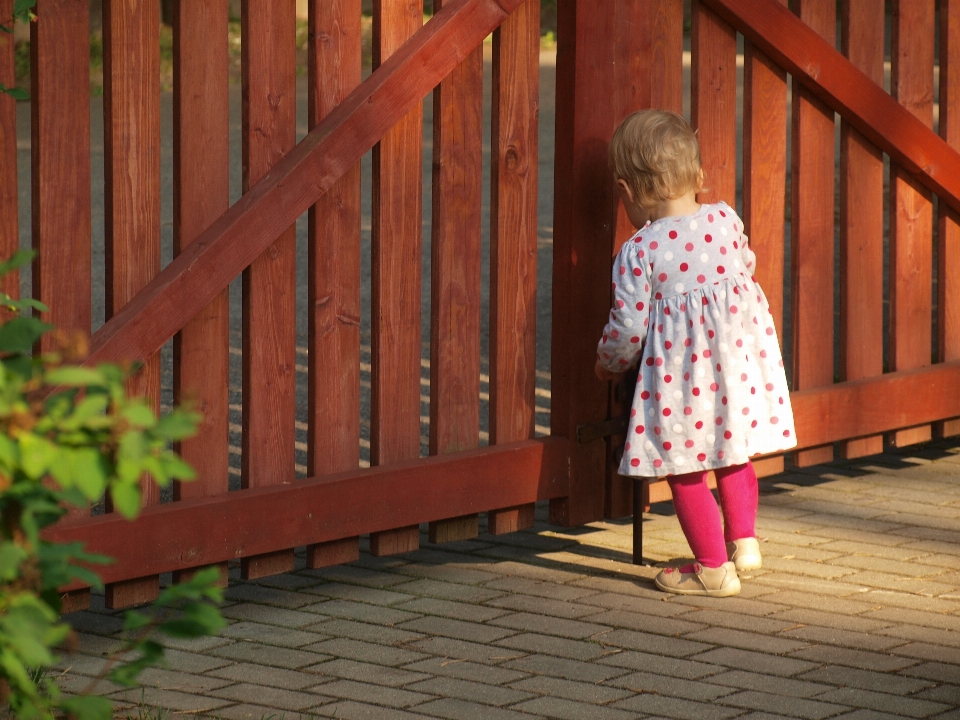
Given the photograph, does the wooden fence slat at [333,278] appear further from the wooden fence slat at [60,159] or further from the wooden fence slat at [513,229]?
the wooden fence slat at [60,159]

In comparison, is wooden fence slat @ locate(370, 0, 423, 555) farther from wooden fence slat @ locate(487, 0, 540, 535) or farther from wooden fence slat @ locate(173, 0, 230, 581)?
wooden fence slat @ locate(173, 0, 230, 581)

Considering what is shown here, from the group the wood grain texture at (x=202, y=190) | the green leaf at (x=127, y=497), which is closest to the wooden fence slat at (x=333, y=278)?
the wood grain texture at (x=202, y=190)

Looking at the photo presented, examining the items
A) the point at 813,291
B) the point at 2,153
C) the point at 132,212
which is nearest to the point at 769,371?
the point at 813,291

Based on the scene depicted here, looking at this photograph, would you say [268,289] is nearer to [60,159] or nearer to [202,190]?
[202,190]

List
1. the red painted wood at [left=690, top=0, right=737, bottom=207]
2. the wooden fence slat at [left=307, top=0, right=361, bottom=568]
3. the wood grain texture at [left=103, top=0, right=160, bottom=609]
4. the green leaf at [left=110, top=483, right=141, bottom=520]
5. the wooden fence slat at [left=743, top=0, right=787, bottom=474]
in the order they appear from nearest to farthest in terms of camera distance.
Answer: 1. the green leaf at [left=110, top=483, right=141, bottom=520]
2. the wood grain texture at [left=103, top=0, right=160, bottom=609]
3. the wooden fence slat at [left=307, top=0, right=361, bottom=568]
4. the red painted wood at [left=690, top=0, right=737, bottom=207]
5. the wooden fence slat at [left=743, top=0, right=787, bottom=474]

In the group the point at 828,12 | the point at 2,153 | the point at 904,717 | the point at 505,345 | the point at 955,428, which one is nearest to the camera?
the point at 904,717

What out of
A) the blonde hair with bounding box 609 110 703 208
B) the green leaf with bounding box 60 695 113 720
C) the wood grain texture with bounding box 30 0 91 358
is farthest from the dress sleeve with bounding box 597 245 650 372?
the green leaf with bounding box 60 695 113 720

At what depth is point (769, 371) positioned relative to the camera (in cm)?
387

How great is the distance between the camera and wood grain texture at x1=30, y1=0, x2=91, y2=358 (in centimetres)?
329

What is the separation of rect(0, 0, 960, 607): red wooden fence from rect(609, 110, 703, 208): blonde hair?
30 centimetres

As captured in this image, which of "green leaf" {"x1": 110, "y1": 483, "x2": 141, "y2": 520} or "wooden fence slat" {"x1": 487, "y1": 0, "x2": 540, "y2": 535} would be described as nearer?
"green leaf" {"x1": 110, "y1": 483, "x2": 141, "y2": 520}

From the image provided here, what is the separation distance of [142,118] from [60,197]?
0.91ft

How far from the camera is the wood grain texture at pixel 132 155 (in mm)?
3377

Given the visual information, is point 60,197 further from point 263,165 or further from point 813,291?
point 813,291
